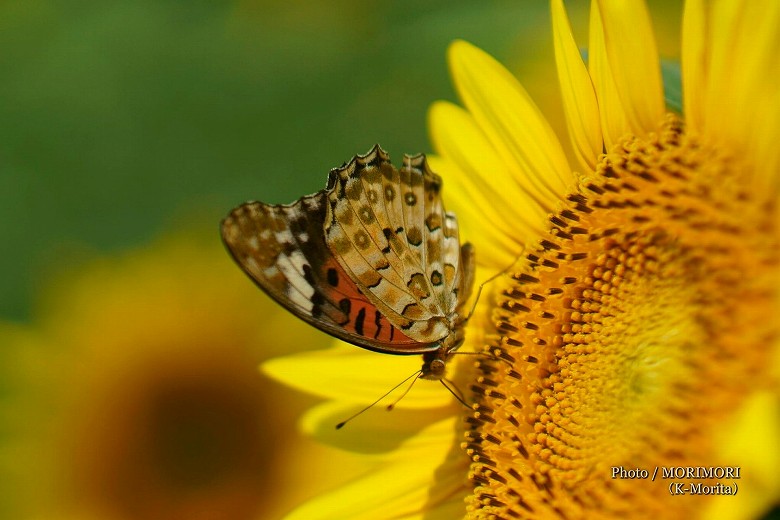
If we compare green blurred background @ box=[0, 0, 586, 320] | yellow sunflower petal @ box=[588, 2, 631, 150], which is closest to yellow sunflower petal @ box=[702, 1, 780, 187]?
yellow sunflower petal @ box=[588, 2, 631, 150]

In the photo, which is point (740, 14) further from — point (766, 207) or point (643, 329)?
point (643, 329)

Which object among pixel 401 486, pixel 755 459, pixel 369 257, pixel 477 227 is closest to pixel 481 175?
pixel 477 227

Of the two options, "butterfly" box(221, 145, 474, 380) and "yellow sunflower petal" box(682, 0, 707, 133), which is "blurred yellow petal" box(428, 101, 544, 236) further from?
"yellow sunflower petal" box(682, 0, 707, 133)

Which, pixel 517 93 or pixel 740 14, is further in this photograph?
pixel 517 93

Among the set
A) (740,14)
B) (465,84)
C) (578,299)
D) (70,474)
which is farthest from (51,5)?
(740,14)

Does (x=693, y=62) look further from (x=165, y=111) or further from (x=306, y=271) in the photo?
(x=165, y=111)

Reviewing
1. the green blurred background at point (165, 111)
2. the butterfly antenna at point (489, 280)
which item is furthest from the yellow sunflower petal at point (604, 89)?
the green blurred background at point (165, 111)
